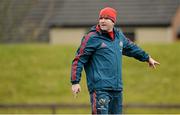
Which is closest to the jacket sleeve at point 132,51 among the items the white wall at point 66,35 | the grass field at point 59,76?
the grass field at point 59,76

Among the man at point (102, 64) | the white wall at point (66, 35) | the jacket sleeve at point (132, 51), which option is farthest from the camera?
the white wall at point (66, 35)

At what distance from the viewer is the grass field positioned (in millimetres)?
21656

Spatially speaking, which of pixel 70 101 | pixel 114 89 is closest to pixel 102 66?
pixel 114 89

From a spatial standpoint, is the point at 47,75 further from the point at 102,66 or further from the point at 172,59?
the point at 102,66

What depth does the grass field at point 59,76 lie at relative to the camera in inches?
853

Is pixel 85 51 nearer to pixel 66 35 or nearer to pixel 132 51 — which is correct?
pixel 132 51

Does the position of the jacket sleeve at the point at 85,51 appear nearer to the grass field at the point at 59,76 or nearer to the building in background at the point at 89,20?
the grass field at the point at 59,76

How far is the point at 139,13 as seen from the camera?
31422 millimetres

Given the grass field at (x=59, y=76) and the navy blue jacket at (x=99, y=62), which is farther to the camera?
the grass field at (x=59, y=76)

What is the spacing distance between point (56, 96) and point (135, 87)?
236cm

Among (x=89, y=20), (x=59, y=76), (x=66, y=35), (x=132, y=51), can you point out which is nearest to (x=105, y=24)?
(x=132, y=51)

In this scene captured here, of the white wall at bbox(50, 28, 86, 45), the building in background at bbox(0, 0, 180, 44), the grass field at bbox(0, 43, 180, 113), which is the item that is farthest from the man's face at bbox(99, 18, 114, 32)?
the white wall at bbox(50, 28, 86, 45)

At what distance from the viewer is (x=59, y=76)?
76.4 ft

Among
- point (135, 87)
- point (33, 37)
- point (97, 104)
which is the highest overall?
point (33, 37)
